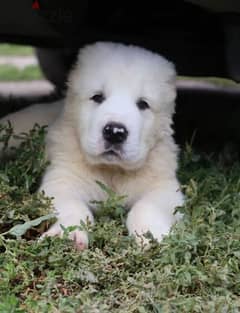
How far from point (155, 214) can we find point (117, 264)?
468mm

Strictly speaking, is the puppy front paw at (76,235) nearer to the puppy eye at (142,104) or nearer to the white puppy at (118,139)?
the white puppy at (118,139)

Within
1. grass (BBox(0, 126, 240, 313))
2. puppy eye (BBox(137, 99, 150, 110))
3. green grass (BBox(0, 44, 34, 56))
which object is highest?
green grass (BBox(0, 44, 34, 56))

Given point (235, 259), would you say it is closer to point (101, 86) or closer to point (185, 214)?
point (185, 214)

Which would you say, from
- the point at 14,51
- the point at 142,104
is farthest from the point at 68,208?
the point at 14,51

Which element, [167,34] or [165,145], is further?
[167,34]

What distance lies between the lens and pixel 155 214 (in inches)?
156

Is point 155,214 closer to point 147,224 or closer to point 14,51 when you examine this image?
point 147,224

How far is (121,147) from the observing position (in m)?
3.99

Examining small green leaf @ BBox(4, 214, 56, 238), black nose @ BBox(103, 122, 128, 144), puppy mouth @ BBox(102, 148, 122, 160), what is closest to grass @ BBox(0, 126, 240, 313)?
small green leaf @ BBox(4, 214, 56, 238)

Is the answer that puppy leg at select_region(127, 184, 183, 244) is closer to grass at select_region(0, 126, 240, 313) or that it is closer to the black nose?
grass at select_region(0, 126, 240, 313)

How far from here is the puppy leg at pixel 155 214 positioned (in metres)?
3.85

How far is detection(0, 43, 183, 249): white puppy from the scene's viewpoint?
3.99 meters

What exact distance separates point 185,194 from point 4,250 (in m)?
1.04

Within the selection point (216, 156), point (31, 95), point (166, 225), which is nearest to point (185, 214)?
point (166, 225)
